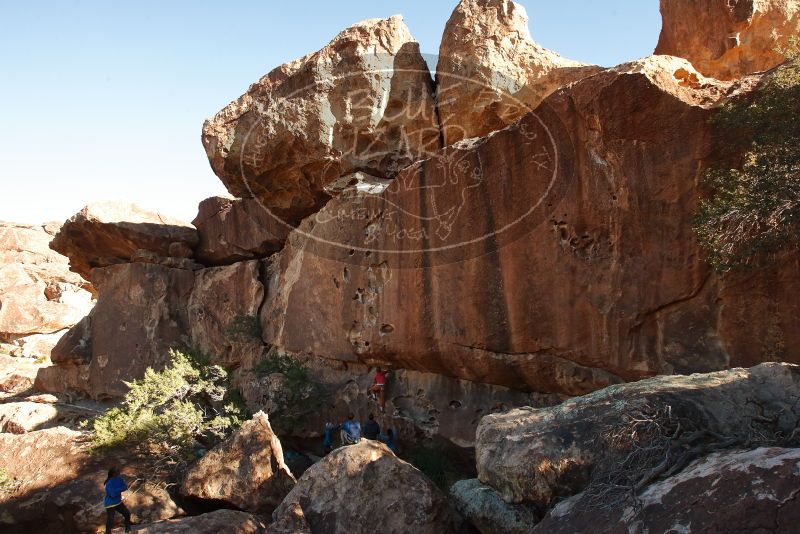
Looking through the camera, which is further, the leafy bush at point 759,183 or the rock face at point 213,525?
the rock face at point 213,525

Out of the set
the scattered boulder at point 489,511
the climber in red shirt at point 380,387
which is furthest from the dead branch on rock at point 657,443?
the climber in red shirt at point 380,387

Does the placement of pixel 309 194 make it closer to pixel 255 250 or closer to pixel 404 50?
pixel 255 250

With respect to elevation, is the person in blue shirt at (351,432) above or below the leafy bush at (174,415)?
below

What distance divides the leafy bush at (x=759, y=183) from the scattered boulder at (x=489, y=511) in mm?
3342

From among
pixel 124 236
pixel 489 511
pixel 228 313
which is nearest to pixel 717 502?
pixel 489 511

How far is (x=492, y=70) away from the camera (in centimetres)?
1154

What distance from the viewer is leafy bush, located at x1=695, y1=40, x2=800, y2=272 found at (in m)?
6.13

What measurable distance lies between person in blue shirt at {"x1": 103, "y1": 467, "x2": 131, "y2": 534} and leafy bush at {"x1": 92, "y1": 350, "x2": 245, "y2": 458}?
1.55 m

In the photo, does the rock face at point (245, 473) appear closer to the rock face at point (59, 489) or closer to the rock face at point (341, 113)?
the rock face at point (59, 489)

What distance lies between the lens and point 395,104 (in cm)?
1248

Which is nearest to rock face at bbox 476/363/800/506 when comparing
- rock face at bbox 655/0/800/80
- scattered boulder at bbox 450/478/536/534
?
scattered boulder at bbox 450/478/536/534

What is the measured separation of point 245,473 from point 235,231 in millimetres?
7537

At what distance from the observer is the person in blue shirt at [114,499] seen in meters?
8.48

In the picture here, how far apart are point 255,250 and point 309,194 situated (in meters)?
2.17
